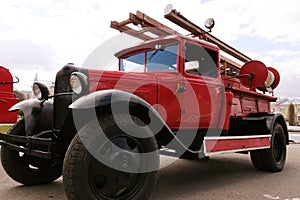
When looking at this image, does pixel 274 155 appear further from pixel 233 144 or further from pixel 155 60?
pixel 155 60

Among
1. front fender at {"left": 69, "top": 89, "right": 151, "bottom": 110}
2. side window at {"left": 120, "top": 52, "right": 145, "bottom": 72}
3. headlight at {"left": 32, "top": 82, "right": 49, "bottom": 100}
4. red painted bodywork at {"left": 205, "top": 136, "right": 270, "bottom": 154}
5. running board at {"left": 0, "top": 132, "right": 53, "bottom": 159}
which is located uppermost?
side window at {"left": 120, "top": 52, "right": 145, "bottom": 72}

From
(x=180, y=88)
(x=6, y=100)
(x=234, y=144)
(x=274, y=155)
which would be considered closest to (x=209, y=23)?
(x=180, y=88)

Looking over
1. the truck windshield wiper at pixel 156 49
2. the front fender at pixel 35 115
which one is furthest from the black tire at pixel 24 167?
the truck windshield wiper at pixel 156 49

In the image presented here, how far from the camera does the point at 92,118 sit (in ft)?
8.51

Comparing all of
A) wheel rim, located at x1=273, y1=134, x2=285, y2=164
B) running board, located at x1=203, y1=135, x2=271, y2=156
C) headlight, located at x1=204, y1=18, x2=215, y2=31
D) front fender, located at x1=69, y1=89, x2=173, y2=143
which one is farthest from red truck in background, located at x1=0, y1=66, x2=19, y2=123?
wheel rim, located at x1=273, y1=134, x2=285, y2=164

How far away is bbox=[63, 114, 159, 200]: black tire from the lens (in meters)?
2.29

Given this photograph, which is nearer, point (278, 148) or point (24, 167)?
point (24, 167)

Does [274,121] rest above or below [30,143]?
above

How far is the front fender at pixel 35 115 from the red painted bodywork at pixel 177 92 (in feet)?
3.26

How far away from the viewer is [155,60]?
3975 mm

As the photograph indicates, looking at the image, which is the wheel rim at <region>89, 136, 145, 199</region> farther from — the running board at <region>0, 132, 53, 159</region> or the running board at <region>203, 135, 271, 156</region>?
the running board at <region>203, 135, 271, 156</region>

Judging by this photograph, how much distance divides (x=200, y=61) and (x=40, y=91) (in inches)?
92.5

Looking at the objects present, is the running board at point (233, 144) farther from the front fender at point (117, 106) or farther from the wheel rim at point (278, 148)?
the front fender at point (117, 106)

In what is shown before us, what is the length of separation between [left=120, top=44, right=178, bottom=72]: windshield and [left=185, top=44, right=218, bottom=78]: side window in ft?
0.71
